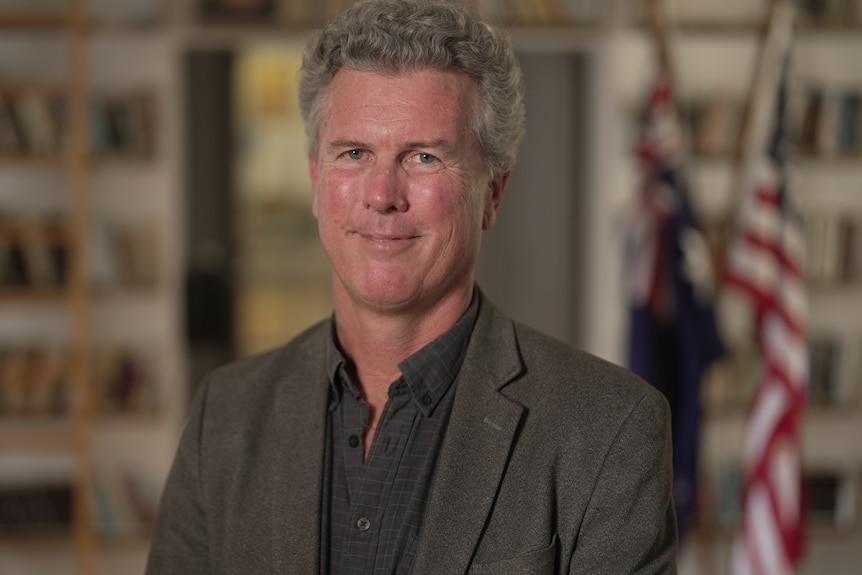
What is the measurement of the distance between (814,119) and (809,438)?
1516 mm

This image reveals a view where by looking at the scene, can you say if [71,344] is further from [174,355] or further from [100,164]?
[100,164]

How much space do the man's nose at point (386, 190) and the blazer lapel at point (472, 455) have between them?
0.86 feet

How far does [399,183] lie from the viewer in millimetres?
1499

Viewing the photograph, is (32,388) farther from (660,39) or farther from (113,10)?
(660,39)

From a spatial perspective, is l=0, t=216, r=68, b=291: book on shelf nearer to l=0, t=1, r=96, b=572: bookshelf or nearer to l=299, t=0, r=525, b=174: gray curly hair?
l=0, t=1, r=96, b=572: bookshelf

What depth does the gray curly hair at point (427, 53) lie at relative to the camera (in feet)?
4.88

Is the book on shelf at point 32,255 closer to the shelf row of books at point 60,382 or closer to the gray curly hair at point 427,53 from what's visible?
the shelf row of books at point 60,382

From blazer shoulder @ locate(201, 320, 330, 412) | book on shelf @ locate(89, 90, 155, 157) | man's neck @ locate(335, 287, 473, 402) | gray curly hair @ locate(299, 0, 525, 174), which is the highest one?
gray curly hair @ locate(299, 0, 525, 174)

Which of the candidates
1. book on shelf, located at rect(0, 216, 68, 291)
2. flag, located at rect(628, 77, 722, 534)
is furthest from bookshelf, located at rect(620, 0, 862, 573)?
book on shelf, located at rect(0, 216, 68, 291)

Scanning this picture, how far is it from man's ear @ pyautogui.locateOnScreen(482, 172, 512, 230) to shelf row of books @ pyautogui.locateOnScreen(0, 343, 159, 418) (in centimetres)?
345

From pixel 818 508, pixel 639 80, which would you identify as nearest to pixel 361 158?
pixel 639 80

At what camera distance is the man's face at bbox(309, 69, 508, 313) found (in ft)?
4.88

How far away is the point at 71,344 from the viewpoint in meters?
4.90

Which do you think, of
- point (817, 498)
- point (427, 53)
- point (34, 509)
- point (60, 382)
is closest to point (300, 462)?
point (427, 53)
